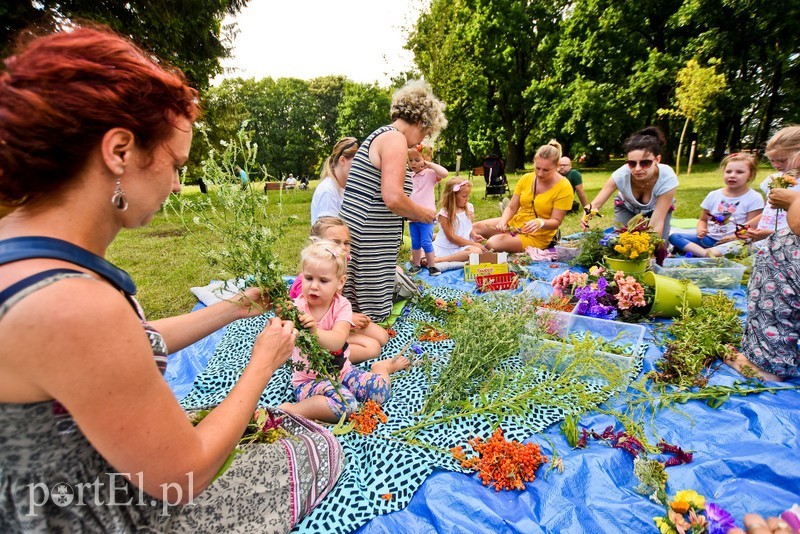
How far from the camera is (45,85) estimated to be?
35.3 inches

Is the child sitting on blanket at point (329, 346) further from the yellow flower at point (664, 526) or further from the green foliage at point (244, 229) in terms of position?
the yellow flower at point (664, 526)

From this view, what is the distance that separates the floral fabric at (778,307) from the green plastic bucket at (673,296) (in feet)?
2.43

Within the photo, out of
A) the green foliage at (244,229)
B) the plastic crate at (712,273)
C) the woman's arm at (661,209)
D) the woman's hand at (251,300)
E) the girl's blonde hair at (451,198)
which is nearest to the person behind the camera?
the green foliage at (244,229)

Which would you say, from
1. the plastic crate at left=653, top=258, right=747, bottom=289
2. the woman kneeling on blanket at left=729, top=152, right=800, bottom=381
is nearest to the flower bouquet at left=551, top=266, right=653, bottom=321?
the woman kneeling on blanket at left=729, top=152, right=800, bottom=381

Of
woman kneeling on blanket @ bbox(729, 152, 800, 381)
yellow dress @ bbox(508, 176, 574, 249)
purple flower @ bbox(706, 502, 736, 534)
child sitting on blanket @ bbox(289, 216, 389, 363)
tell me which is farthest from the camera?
yellow dress @ bbox(508, 176, 574, 249)

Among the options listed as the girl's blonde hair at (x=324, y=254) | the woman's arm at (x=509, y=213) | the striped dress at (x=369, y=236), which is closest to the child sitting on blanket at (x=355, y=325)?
the striped dress at (x=369, y=236)

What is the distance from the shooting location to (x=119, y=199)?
1030mm

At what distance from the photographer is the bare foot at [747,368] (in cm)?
260

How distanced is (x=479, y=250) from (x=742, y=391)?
3548 millimetres

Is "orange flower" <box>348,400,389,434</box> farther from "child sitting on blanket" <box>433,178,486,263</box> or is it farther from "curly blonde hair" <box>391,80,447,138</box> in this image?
"child sitting on blanket" <box>433,178,486,263</box>

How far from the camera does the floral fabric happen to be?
2.50m

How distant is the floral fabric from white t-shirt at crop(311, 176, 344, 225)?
11.5 ft

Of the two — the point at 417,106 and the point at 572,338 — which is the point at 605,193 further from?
the point at 417,106

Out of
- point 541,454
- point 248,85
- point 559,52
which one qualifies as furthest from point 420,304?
point 248,85
